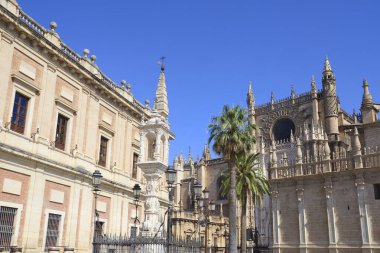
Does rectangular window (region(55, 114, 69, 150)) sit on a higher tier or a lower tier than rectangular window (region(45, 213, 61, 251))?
higher

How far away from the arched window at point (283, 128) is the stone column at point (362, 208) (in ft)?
72.9

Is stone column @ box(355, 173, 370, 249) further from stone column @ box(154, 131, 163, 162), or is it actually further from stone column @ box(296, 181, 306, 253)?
stone column @ box(154, 131, 163, 162)

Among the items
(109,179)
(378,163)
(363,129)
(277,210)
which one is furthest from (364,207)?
(109,179)

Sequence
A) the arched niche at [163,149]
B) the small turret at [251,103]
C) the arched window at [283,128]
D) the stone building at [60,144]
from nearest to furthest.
Answer: 1. the stone building at [60,144]
2. the arched niche at [163,149]
3. the arched window at [283,128]
4. the small turret at [251,103]

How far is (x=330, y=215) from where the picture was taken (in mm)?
28141

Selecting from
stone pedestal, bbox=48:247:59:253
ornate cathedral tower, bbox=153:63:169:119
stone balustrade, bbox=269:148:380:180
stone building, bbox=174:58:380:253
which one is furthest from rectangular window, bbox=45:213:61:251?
stone balustrade, bbox=269:148:380:180

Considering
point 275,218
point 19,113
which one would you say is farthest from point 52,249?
point 275,218

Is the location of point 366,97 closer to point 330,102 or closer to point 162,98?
point 330,102

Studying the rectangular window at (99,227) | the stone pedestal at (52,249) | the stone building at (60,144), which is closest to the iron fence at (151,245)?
the stone building at (60,144)

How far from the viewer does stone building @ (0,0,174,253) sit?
16703 millimetres

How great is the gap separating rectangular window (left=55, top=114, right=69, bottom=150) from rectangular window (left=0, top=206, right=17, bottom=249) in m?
4.58

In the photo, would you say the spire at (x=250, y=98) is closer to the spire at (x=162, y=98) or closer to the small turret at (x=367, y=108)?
the small turret at (x=367, y=108)

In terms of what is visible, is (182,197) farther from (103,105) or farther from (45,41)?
(45,41)

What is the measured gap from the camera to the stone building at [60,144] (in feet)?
54.8
